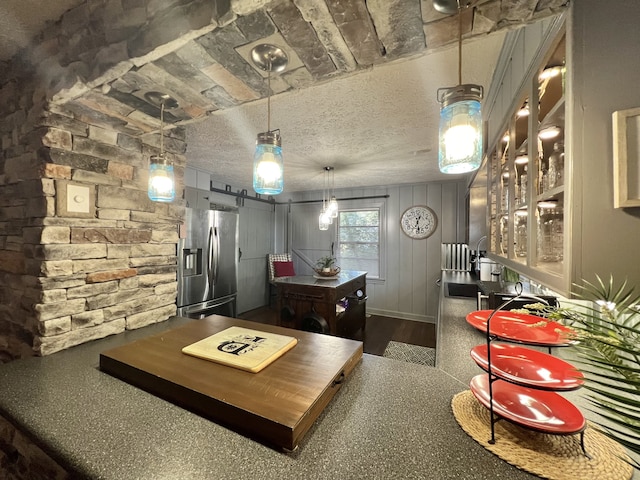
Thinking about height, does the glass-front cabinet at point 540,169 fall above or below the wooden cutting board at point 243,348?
above

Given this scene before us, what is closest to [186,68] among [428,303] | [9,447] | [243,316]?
[9,447]

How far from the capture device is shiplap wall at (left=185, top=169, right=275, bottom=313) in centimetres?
473

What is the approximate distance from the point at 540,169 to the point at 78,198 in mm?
1990

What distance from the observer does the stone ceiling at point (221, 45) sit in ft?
2.49

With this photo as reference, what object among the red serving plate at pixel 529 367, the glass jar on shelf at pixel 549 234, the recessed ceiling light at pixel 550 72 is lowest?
the red serving plate at pixel 529 367

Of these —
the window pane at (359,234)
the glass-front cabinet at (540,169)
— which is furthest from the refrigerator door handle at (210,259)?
the glass-front cabinet at (540,169)

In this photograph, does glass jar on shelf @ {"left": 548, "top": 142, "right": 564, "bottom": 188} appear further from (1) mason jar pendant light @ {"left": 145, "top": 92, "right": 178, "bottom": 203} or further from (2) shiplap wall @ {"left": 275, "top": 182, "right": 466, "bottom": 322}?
(2) shiplap wall @ {"left": 275, "top": 182, "right": 466, "bottom": 322}

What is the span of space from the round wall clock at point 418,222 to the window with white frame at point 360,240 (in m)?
0.48

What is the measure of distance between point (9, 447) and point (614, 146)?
2208mm

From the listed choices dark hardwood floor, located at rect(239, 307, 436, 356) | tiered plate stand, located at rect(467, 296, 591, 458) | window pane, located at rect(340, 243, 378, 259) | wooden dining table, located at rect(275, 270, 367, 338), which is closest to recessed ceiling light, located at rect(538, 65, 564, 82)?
tiered plate stand, located at rect(467, 296, 591, 458)

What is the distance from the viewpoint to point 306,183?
4738 mm

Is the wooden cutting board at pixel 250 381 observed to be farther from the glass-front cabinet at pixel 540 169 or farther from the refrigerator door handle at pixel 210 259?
the refrigerator door handle at pixel 210 259

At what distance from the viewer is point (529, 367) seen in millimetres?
826

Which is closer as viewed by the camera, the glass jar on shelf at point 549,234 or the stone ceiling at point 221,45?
the stone ceiling at point 221,45
